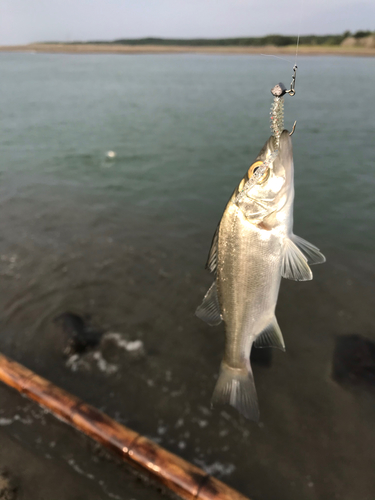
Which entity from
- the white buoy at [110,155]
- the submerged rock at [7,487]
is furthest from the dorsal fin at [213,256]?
the white buoy at [110,155]

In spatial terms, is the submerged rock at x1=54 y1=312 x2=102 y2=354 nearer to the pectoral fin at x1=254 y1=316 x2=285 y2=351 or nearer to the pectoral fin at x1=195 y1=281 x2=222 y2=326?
the pectoral fin at x1=195 y1=281 x2=222 y2=326

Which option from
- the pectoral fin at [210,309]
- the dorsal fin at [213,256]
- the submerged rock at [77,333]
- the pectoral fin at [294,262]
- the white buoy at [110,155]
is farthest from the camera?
the white buoy at [110,155]

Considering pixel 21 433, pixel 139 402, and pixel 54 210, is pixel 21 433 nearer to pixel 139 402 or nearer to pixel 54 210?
pixel 139 402

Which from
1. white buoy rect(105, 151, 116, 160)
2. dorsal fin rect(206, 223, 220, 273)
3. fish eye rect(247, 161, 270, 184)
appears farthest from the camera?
white buoy rect(105, 151, 116, 160)

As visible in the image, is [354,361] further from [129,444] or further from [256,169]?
[256,169]

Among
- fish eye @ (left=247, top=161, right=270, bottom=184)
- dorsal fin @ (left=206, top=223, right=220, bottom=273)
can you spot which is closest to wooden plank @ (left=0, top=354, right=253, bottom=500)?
dorsal fin @ (left=206, top=223, right=220, bottom=273)

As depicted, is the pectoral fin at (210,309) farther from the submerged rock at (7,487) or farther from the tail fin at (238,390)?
the submerged rock at (7,487)
